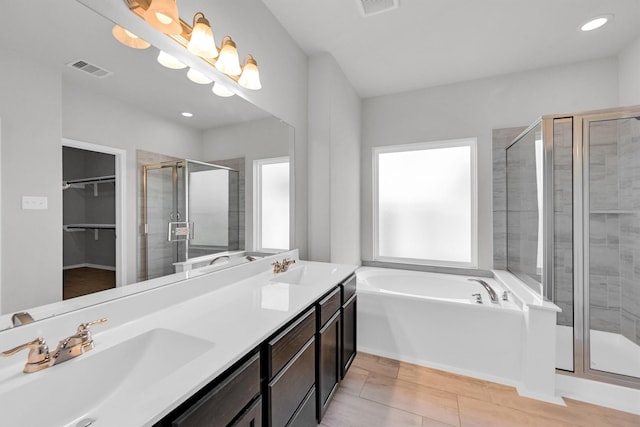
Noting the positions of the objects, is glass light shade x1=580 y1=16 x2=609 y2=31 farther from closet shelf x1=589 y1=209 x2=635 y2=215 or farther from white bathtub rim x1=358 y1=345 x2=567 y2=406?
white bathtub rim x1=358 y1=345 x2=567 y2=406

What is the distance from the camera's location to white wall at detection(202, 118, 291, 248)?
59.4 inches

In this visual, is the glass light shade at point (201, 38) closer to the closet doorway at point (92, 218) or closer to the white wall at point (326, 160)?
the closet doorway at point (92, 218)

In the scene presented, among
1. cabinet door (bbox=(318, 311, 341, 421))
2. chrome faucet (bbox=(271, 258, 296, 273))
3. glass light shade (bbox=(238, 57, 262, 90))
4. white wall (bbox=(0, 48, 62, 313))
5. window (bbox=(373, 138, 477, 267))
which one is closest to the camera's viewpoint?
white wall (bbox=(0, 48, 62, 313))

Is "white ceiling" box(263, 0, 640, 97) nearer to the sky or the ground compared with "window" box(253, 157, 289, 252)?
nearer to the sky

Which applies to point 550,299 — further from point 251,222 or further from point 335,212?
point 251,222

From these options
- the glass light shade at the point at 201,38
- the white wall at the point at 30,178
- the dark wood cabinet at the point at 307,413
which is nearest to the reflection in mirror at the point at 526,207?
the dark wood cabinet at the point at 307,413

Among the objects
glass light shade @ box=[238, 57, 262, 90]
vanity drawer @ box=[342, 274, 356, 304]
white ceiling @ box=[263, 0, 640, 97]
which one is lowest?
vanity drawer @ box=[342, 274, 356, 304]

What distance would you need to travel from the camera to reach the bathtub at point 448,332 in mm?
1983

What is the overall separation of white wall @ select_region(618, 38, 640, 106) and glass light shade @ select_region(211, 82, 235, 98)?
3184 mm

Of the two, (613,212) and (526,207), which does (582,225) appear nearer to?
(613,212)

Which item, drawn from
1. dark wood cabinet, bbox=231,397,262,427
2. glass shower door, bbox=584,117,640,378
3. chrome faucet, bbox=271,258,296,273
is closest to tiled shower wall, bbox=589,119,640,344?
glass shower door, bbox=584,117,640,378

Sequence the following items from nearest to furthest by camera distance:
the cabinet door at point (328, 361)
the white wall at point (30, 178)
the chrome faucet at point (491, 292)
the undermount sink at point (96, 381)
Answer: the undermount sink at point (96, 381), the white wall at point (30, 178), the cabinet door at point (328, 361), the chrome faucet at point (491, 292)

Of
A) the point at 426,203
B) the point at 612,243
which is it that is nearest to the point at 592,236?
the point at 612,243

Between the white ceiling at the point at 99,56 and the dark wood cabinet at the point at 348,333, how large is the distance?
1460mm
